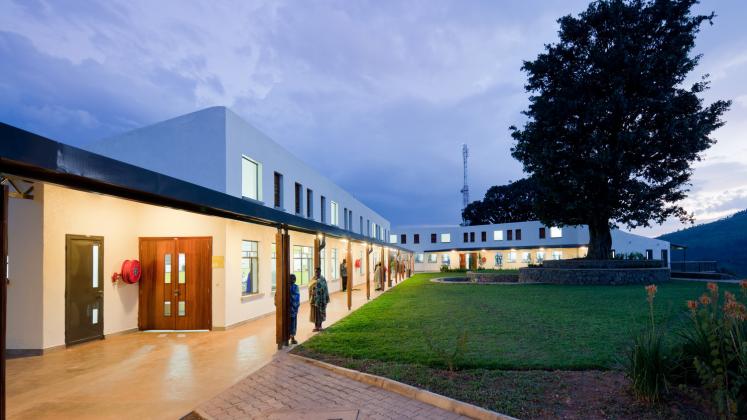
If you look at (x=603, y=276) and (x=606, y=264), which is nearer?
(x=603, y=276)

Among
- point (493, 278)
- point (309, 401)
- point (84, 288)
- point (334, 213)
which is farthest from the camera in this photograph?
point (493, 278)

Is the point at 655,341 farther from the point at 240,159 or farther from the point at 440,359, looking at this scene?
the point at 240,159

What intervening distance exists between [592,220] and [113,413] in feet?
88.9

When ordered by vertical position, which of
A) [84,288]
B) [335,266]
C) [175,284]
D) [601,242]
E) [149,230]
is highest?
[149,230]

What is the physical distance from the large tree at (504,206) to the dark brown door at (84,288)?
205 feet

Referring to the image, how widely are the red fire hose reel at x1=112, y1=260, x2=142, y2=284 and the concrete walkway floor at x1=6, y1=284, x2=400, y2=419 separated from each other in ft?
4.22

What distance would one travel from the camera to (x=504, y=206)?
230ft

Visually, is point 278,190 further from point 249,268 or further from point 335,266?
point 335,266

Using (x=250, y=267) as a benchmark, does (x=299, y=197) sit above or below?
above

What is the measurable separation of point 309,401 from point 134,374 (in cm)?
311

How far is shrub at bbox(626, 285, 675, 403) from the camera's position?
15.9 feet

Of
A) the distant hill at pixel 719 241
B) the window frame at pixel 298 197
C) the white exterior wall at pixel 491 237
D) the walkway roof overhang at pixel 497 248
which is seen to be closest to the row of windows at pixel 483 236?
the white exterior wall at pixel 491 237

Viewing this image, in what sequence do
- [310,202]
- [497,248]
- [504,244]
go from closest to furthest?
[310,202] → [497,248] → [504,244]

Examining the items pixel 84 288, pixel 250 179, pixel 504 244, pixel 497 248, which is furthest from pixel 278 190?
pixel 504 244
